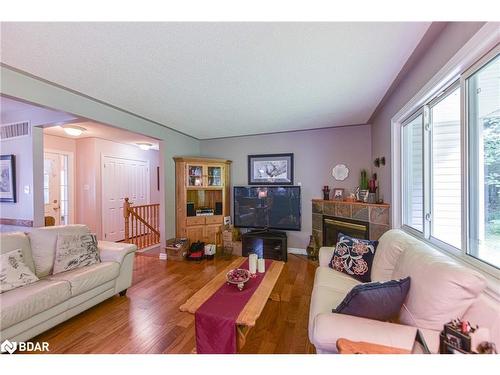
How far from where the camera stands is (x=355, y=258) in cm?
202

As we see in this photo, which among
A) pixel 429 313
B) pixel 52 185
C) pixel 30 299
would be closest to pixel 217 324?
pixel 429 313

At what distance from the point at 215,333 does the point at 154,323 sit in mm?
906

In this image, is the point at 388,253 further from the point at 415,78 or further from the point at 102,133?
the point at 102,133

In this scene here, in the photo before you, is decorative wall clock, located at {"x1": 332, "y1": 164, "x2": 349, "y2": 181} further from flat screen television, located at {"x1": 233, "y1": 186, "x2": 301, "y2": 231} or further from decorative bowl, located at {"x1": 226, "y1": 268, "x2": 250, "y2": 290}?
decorative bowl, located at {"x1": 226, "y1": 268, "x2": 250, "y2": 290}

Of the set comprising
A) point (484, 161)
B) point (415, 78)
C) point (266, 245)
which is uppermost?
point (415, 78)

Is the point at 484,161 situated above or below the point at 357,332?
above

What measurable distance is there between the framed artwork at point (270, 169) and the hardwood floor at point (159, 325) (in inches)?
75.7

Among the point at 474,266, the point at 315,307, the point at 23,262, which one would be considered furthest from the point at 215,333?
the point at 23,262

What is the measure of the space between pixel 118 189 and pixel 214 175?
258cm

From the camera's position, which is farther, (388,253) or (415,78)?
(415,78)

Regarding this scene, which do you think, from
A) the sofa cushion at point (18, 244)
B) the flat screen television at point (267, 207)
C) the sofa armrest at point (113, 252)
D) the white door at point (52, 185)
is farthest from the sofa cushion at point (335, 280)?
the white door at point (52, 185)

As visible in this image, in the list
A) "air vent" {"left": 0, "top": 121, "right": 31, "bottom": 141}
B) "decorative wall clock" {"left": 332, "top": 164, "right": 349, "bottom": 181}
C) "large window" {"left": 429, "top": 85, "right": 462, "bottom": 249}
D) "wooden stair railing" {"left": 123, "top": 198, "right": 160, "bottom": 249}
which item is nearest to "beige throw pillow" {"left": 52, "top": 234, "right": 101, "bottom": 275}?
"air vent" {"left": 0, "top": 121, "right": 31, "bottom": 141}

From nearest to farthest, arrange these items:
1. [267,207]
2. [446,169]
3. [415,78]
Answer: [446,169]
[415,78]
[267,207]
